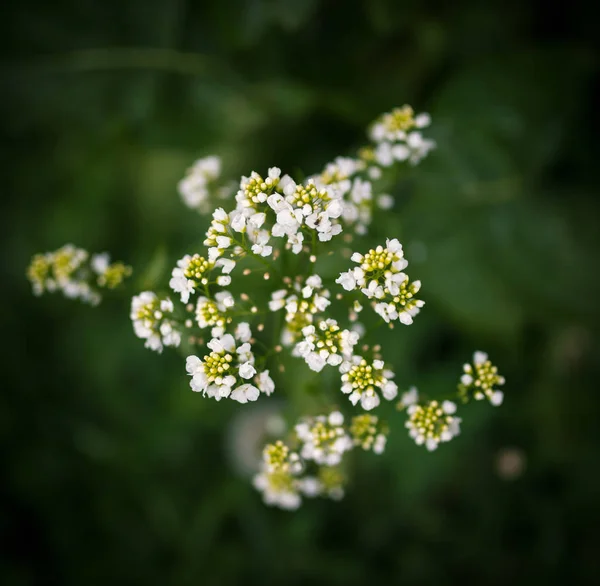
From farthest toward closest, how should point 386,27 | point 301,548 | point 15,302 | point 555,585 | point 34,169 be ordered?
point 15,302, point 34,169, point 301,548, point 555,585, point 386,27

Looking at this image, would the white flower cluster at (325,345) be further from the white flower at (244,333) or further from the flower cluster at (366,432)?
the flower cluster at (366,432)

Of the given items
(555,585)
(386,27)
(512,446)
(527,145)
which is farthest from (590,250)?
(555,585)

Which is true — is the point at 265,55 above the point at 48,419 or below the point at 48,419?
above

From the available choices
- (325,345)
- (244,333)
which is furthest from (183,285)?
(325,345)

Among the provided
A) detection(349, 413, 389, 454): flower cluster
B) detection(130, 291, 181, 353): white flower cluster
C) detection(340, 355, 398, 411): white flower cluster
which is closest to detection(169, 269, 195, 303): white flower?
detection(130, 291, 181, 353): white flower cluster

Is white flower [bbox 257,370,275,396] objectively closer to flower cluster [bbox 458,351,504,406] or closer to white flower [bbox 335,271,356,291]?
white flower [bbox 335,271,356,291]

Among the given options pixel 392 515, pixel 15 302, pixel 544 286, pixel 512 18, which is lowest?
pixel 392 515

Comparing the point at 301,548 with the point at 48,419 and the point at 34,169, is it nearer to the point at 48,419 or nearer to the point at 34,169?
the point at 48,419
